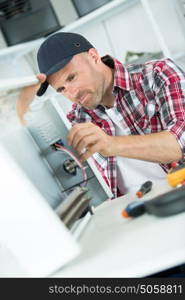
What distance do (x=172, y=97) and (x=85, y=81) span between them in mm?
332

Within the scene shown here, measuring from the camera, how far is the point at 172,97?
1.14 meters

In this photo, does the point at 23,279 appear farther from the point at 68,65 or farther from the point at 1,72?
the point at 1,72

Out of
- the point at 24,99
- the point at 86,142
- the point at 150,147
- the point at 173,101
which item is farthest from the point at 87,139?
the point at 173,101

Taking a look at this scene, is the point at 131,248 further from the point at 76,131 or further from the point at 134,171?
the point at 134,171

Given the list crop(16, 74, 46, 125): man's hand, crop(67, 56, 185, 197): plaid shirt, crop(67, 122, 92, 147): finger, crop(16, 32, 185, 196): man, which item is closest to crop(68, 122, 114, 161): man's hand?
crop(67, 122, 92, 147): finger

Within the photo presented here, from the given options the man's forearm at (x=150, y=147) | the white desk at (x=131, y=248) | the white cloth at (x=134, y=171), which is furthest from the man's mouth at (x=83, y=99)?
the white desk at (x=131, y=248)

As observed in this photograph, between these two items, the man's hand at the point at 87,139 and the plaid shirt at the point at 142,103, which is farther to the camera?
the plaid shirt at the point at 142,103

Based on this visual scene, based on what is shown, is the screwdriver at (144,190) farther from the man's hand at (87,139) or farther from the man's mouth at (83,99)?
the man's mouth at (83,99)

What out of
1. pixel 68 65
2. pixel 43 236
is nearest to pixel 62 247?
pixel 43 236

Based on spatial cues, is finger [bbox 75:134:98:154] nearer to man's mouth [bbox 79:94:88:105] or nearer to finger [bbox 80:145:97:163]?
finger [bbox 80:145:97:163]

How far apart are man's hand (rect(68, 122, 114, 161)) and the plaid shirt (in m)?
0.36

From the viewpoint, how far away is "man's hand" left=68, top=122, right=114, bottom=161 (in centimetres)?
71

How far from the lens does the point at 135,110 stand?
4.26ft

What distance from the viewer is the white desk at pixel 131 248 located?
379mm
